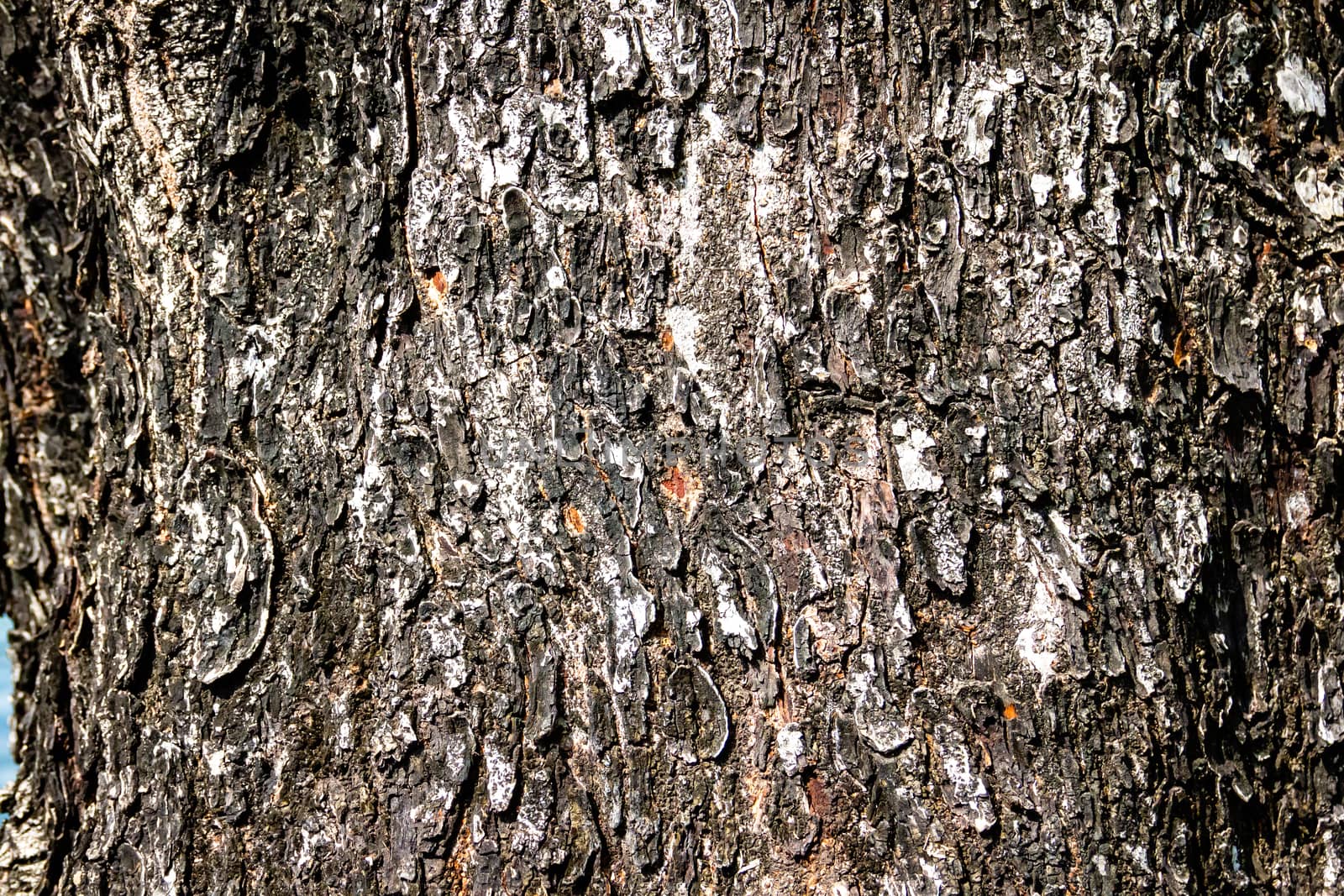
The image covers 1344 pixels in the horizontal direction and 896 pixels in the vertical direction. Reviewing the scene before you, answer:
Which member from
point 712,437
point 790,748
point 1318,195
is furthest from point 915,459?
point 1318,195

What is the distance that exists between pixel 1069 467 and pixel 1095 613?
0.68 feet

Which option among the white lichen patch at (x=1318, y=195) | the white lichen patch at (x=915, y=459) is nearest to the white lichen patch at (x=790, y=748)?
the white lichen patch at (x=915, y=459)

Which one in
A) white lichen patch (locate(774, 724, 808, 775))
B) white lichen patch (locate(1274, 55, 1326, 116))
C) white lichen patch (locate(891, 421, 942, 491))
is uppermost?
white lichen patch (locate(1274, 55, 1326, 116))

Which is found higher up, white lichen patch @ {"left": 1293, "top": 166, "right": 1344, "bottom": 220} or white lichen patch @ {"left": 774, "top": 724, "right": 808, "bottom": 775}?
white lichen patch @ {"left": 1293, "top": 166, "right": 1344, "bottom": 220}

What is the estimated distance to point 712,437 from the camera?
56.0 inches

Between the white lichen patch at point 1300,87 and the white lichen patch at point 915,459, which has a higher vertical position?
the white lichen patch at point 1300,87

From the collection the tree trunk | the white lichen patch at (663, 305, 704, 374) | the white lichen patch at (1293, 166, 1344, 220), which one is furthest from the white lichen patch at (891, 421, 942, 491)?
the white lichen patch at (1293, 166, 1344, 220)

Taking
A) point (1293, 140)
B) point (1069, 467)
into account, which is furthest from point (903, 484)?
point (1293, 140)

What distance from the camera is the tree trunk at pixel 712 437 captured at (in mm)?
1395

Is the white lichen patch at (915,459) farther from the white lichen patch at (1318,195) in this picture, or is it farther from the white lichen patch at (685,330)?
the white lichen patch at (1318,195)

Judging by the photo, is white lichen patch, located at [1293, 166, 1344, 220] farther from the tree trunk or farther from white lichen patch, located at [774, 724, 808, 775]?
white lichen patch, located at [774, 724, 808, 775]

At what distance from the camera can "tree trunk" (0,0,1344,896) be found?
139 centimetres

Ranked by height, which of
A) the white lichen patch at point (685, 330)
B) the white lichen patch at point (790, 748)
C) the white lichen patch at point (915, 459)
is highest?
the white lichen patch at point (685, 330)

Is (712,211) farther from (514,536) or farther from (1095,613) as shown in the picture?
(1095,613)
